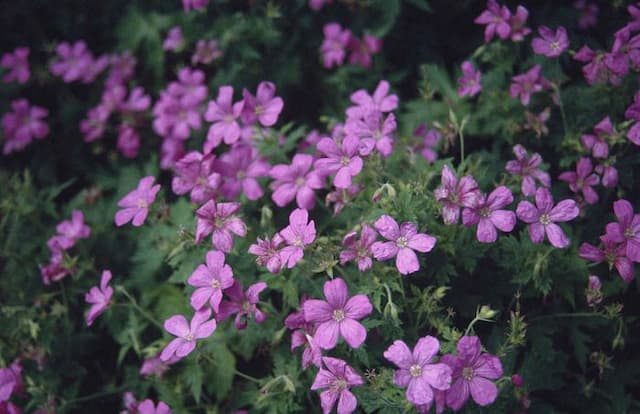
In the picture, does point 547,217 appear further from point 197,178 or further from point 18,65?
point 18,65

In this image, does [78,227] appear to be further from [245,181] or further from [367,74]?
[367,74]

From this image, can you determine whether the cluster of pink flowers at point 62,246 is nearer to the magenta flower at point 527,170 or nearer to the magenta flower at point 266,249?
the magenta flower at point 266,249

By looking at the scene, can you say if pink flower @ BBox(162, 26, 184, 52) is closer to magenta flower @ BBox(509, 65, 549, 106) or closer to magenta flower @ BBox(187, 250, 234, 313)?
magenta flower @ BBox(187, 250, 234, 313)

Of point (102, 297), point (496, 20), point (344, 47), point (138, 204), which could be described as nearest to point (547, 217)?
point (496, 20)

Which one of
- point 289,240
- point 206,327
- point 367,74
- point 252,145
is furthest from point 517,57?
point 206,327

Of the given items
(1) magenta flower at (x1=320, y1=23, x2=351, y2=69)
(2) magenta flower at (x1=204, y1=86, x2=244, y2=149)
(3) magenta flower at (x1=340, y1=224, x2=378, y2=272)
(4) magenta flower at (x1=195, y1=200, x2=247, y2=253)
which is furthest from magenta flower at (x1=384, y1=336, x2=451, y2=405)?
(1) magenta flower at (x1=320, y1=23, x2=351, y2=69)
